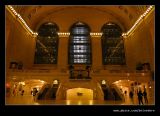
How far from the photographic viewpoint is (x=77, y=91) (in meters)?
20.2

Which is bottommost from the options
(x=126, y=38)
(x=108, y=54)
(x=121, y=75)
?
(x=121, y=75)

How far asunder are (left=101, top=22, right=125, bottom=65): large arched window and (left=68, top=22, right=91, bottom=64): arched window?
2.17 meters

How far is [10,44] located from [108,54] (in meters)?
12.8

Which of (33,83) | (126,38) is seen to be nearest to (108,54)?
(126,38)

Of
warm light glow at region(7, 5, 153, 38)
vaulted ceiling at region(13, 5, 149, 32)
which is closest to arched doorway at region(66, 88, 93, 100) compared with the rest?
warm light glow at region(7, 5, 153, 38)

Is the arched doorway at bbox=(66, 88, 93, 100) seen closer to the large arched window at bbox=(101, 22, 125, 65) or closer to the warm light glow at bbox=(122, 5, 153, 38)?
the large arched window at bbox=(101, 22, 125, 65)

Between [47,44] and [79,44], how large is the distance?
439 cm

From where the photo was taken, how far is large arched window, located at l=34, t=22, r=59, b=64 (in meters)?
26.5

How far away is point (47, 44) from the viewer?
27266 mm

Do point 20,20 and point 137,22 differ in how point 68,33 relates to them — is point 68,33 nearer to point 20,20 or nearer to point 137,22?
point 20,20

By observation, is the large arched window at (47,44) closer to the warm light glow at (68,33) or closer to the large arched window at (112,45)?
the warm light glow at (68,33)

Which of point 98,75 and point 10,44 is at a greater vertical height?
point 10,44

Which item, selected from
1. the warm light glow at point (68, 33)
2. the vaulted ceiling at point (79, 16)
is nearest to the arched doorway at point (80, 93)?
the warm light glow at point (68, 33)
